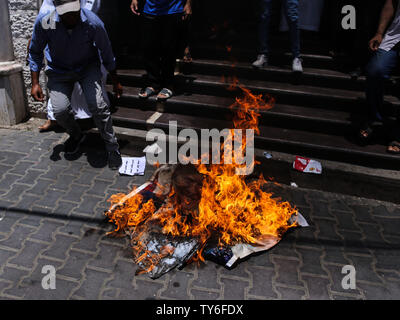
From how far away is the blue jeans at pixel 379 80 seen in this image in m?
5.00

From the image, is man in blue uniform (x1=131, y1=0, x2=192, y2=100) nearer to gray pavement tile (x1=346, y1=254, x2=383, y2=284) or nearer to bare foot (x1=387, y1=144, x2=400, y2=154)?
bare foot (x1=387, y1=144, x2=400, y2=154)

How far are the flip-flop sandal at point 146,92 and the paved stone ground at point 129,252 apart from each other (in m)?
1.80

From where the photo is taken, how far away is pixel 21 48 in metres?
6.36

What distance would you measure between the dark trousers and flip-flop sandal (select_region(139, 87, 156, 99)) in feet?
0.33

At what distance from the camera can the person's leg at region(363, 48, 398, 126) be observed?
16.4 feet

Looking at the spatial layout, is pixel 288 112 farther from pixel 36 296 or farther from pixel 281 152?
pixel 36 296

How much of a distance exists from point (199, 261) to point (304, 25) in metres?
6.59

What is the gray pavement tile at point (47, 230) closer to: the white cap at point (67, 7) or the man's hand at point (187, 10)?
the white cap at point (67, 7)

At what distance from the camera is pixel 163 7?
5918mm

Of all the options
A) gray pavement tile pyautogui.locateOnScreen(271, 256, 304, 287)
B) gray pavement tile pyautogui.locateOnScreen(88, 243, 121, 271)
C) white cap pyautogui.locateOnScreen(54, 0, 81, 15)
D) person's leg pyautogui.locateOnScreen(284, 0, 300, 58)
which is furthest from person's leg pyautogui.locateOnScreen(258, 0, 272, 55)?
gray pavement tile pyautogui.locateOnScreen(88, 243, 121, 271)

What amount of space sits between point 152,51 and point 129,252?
12.8 feet
